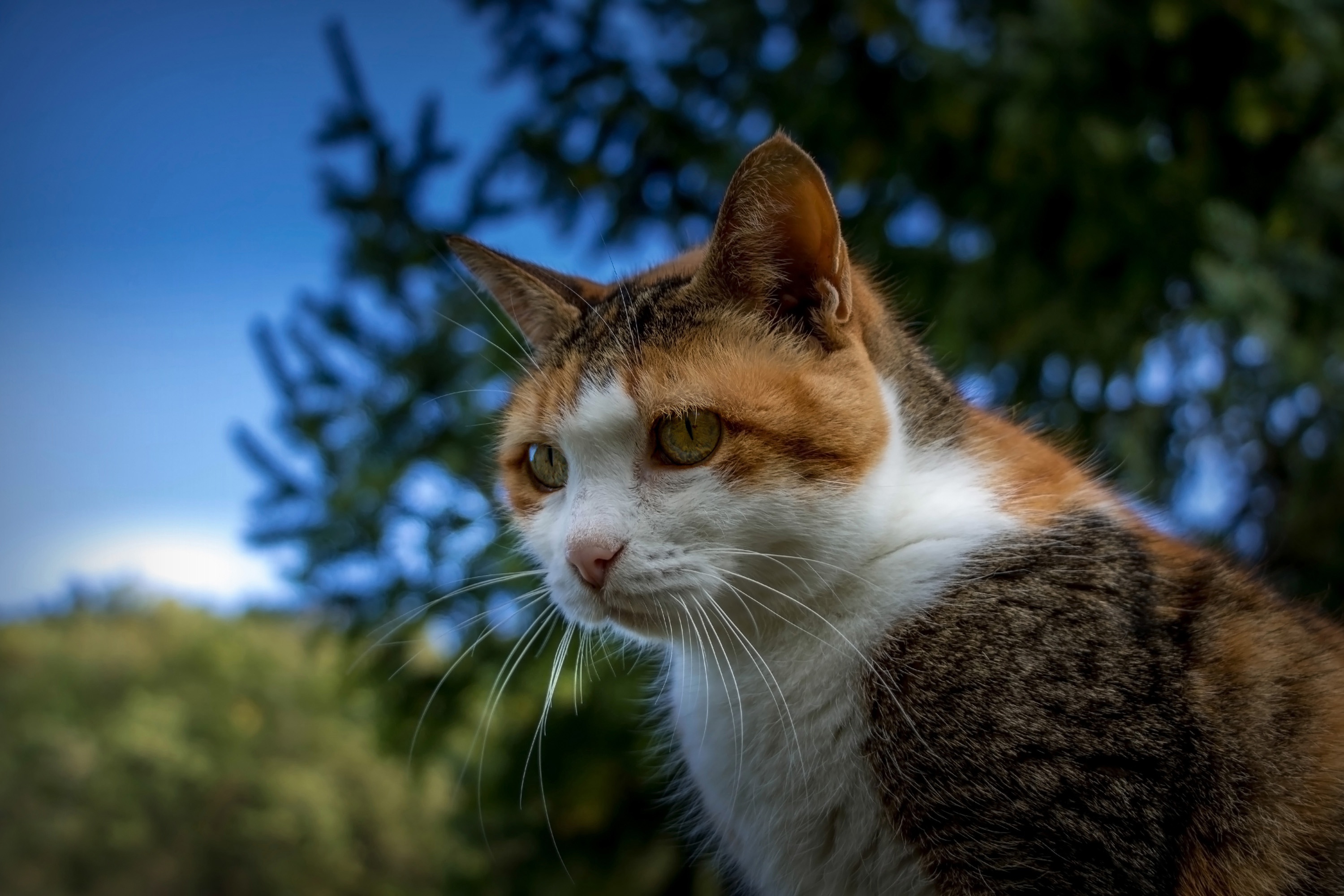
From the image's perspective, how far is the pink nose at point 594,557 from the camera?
3.22ft

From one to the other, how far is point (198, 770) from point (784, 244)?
202 cm

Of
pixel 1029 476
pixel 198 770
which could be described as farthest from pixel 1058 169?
pixel 198 770

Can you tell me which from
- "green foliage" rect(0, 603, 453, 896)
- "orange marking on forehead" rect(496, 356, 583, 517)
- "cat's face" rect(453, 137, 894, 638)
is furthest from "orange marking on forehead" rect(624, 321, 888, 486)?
"green foliage" rect(0, 603, 453, 896)

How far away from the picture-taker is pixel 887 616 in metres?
1.04

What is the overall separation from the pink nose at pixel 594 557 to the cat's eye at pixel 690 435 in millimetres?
113

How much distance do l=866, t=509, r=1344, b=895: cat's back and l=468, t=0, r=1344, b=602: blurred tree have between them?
2.96 feet

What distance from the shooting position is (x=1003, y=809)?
2.93 feet

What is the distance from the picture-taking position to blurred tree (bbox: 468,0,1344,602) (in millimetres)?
1888

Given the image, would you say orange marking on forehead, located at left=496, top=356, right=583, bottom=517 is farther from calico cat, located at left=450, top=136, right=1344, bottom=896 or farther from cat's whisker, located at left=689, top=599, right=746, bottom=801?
cat's whisker, located at left=689, top=599, right=746, bottom=801

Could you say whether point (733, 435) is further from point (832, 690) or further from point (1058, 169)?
point (1058, 169)

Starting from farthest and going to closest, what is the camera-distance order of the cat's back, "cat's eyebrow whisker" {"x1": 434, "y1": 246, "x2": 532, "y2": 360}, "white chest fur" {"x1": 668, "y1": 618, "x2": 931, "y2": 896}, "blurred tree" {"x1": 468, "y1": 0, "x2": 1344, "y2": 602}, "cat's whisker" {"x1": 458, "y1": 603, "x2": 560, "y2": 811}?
"blurred tree" {"x1": 468, "y1": 0, "x2": 1344, "y2": 602} < "cat's eyebrow whisker" {"x1": 434, "y1": 246, "x2": 532, "y2": 360} < "cat's whisker" {"x1": 458, "y1": 603, "x2": 560, "y2": 811} < "white chest fur" {"x1": 668, "y1": 618, "x2": 931, "y2": 896} < the cat's back

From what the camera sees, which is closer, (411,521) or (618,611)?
(618,611)

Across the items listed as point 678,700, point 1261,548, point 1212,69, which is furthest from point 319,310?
point 1261,548

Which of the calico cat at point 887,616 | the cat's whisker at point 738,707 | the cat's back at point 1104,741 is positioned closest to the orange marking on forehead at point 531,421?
the calico cat at point 887,616
